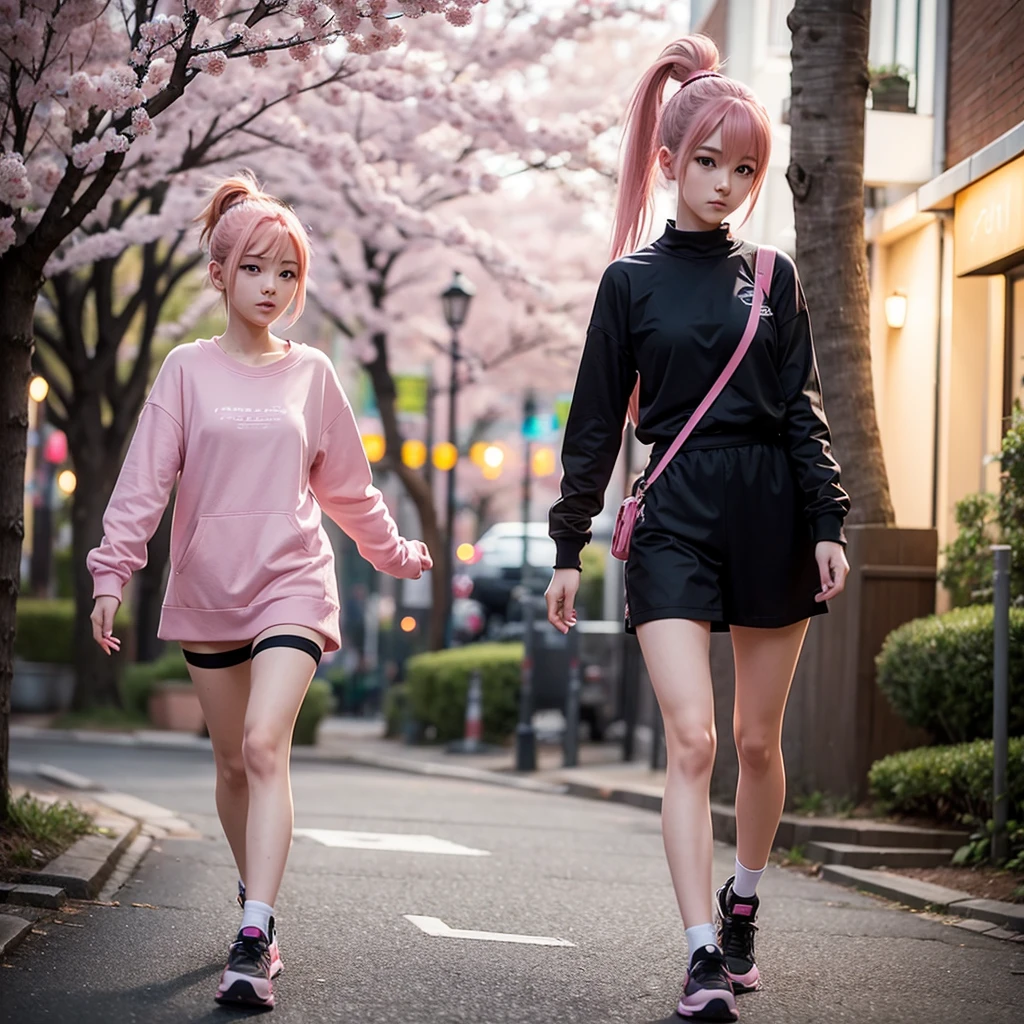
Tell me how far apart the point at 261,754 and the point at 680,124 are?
1843 mm

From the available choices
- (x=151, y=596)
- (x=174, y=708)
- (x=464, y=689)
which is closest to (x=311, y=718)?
(x=464, y=689)

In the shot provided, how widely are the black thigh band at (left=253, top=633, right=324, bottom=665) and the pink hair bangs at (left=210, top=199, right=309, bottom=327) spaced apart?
2.76ft

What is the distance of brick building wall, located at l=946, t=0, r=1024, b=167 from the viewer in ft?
32.8

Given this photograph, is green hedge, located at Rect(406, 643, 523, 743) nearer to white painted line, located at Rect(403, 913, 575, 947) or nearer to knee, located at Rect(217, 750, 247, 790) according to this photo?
white painted line, located at Rect(403, 913, 575, 947)

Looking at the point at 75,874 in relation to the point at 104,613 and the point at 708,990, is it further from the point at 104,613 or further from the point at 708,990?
the point at 708,990

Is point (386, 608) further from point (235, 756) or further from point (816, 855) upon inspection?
point (235, 756)

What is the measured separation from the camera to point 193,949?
15.4 ft

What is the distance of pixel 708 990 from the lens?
387 cm

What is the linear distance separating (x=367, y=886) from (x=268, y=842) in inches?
89.0

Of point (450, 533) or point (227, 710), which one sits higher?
point (450, 533)

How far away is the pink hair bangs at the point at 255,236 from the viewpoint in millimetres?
4434

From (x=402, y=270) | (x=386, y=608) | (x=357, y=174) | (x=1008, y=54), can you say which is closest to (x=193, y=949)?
(x=1008, y=54)

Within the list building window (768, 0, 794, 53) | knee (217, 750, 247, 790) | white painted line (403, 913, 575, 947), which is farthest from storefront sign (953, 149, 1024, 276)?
knee (217, 750, 247, 790)

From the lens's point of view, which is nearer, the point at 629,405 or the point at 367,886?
the point at 629,405
